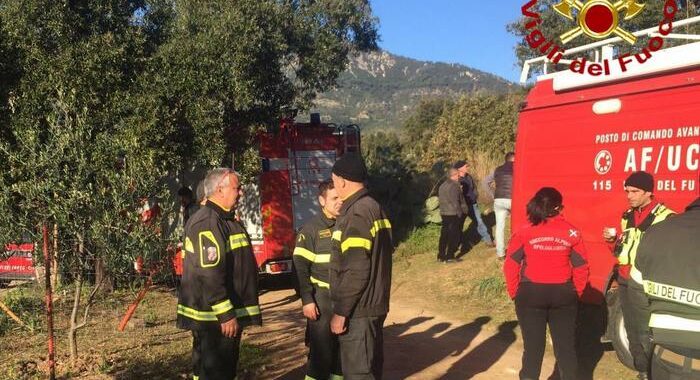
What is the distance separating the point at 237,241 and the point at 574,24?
18.3 metres

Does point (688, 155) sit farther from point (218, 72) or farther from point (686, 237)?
point (218, 72)

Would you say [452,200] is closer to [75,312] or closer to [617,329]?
[617,329]

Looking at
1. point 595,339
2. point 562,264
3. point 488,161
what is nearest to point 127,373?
point 562,264

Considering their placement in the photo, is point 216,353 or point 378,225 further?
point 216,353

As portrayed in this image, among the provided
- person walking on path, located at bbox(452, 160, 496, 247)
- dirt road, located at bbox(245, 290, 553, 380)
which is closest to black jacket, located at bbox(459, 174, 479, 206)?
person walking on path, located at bbox(452, 160, 496, 247)

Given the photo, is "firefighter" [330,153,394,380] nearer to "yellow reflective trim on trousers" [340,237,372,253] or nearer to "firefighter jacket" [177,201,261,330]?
"yellow reflective trim on trousers" [340,237,372,253]

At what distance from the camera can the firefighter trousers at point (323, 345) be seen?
4.67 m

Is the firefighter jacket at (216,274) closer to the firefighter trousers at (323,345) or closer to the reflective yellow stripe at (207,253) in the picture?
the reflective yellow stripe at (207,253)

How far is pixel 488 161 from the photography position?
17984mm

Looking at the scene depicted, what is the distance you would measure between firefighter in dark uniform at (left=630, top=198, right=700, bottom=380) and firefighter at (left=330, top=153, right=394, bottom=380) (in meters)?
1.46

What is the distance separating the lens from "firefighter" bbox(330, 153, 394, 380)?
3688 millimetres

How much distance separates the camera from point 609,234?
5.70 metres

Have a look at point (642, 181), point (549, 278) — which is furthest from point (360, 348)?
Answer: point (642, 181)

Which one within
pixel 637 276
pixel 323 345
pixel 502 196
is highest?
pixel 502 196
